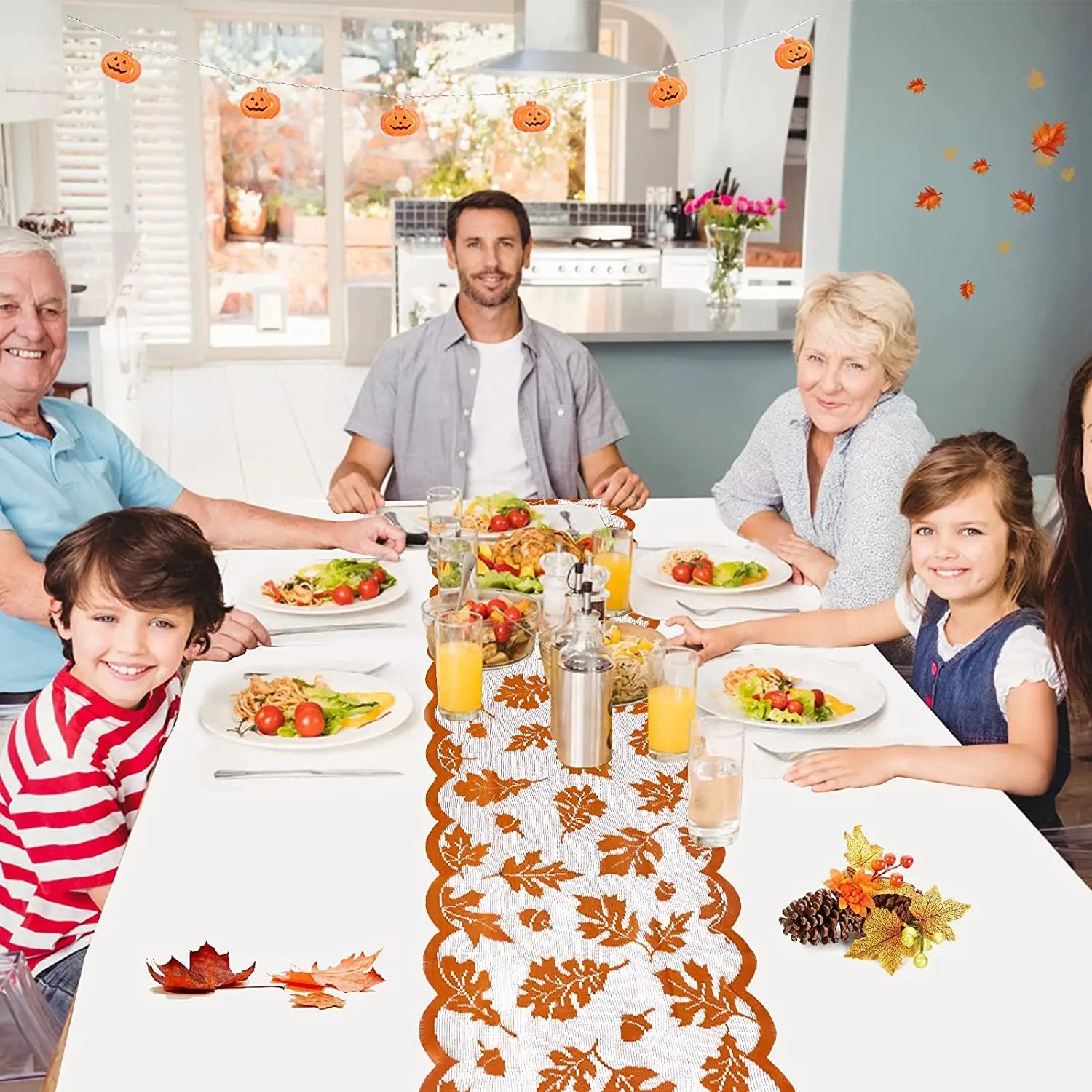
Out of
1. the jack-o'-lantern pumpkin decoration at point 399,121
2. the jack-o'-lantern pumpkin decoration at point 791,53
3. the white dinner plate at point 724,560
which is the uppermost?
the jack-o'-lantern pumpkin decoration at point 791,53

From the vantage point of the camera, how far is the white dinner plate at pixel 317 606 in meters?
2.16

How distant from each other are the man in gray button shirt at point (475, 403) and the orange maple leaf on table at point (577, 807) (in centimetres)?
177

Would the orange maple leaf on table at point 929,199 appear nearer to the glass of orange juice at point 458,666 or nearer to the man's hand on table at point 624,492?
the man's hand on table at point 624,492

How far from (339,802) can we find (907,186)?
3.55 m

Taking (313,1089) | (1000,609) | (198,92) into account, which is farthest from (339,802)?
(198,92)

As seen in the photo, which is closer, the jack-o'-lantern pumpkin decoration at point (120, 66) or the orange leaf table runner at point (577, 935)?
the orange leaf table runner at point (577, 935)

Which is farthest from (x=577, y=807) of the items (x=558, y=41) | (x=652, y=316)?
(x=558, y=41)

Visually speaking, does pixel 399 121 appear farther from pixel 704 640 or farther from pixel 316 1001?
pixel 316 1001

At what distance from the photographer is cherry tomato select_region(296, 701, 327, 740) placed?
1.65 m

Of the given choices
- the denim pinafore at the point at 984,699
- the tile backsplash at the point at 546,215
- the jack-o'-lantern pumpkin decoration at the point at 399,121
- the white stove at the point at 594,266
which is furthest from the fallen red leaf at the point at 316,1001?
the tile backsplash at the point at 546,215

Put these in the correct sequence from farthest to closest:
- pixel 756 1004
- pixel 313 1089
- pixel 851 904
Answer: pixel 851 904, pixel 756 1004, pixel 313 1089

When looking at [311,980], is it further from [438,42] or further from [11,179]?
[438,42]

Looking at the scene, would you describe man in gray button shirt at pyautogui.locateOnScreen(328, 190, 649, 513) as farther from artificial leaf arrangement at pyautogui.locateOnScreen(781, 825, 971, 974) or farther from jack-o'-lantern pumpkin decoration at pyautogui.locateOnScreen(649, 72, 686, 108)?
artificial leaf arrangement at pyautogui.locateOnScreen(781, 825, 971, 974)

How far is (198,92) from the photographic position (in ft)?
27.4
